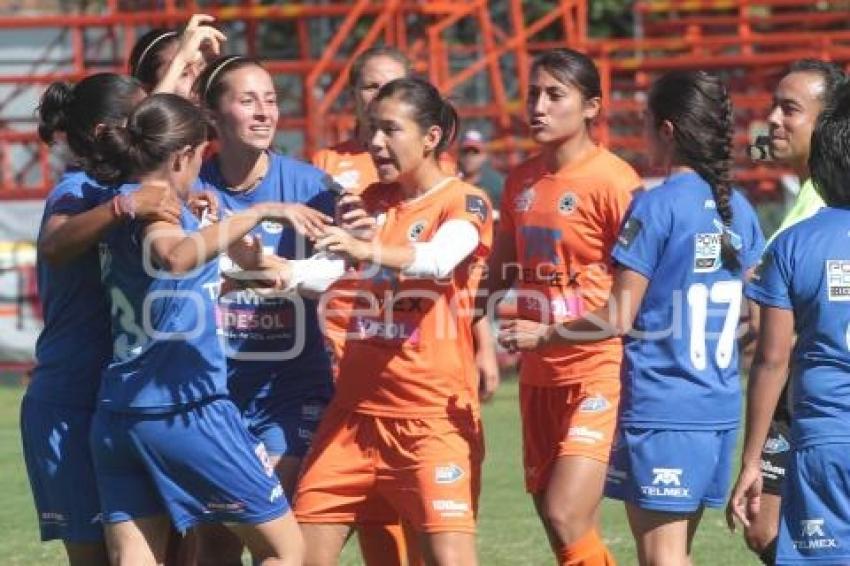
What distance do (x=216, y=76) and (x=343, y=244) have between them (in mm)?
1304

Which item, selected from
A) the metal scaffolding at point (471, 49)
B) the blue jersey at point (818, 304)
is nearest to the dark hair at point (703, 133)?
the blue jersey at point (818, 304)

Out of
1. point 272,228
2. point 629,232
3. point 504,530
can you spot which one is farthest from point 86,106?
point 504,530

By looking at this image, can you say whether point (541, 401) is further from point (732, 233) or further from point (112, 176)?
point (112, 176)

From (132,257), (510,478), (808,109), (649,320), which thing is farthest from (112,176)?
(510,478)

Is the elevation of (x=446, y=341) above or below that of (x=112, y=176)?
below

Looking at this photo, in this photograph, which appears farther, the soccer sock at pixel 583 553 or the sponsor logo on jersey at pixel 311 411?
the sponsor logo on jersey at pixel 311 411

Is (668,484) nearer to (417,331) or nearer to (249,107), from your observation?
(417,331)

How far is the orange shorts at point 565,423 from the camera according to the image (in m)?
6.91

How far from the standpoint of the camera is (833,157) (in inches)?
213

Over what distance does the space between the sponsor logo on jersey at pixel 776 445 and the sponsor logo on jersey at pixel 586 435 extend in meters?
0.59

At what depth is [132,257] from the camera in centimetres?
592

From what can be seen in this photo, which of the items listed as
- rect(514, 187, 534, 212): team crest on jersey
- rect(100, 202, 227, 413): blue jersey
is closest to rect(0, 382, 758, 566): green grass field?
rect(514, 187, 534, 212): team crest on jersey

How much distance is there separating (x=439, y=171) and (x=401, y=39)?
36.1 ft

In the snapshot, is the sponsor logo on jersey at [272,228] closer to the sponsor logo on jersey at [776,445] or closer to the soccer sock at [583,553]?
the soccer sock at [583,553]
